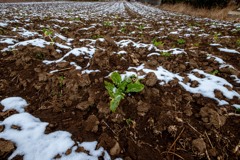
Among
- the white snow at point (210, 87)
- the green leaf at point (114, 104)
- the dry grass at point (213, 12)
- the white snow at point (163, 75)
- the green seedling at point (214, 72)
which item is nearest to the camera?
the green leaf at point (114, 104)

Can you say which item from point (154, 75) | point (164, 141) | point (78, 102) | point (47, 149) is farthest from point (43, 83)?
point (164, 141)

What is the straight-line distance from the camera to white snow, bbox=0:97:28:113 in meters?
1.62

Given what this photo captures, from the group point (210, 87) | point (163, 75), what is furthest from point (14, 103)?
point (210, 87)

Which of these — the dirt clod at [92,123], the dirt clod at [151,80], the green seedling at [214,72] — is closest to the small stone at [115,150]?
the dirt clod at [92,123]

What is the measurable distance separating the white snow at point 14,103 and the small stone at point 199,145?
1.60 meters

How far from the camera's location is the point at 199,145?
52.4 inches

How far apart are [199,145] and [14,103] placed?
5.80 feet

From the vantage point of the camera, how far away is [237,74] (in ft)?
7.61

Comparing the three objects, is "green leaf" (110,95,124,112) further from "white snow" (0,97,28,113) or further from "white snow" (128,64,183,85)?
"white snow" (0,97,28,113)

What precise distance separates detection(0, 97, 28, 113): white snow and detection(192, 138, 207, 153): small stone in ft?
5.25

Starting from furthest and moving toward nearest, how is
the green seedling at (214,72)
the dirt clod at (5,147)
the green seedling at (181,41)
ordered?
the green seedling at (181,41) → the green seedling at (214,72) → the dirt clod at (5,147)

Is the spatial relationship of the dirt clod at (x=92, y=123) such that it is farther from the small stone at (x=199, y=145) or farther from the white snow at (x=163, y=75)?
the white snow at (x=163, y=75)

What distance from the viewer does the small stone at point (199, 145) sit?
1.32 meters

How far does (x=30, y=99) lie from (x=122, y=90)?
0.99 m
